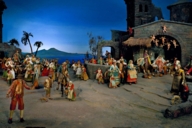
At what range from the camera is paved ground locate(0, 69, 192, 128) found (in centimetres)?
575

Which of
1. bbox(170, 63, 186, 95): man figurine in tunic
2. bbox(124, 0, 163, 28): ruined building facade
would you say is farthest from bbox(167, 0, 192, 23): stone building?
bbox(170, 63, 186, 95): man figurine in tunic

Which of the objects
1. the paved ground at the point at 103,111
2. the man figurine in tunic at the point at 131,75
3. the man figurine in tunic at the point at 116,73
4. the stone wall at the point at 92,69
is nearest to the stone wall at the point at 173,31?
the stone wall at the point at 92,69

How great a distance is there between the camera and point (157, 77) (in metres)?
13.5

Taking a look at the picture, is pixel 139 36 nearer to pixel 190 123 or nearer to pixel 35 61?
pixel 35 61

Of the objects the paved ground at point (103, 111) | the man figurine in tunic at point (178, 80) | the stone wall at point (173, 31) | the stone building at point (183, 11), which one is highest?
the stone building at point (183, 11)

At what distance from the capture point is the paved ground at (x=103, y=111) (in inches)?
226

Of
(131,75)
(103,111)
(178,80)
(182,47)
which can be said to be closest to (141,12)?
(182,47)

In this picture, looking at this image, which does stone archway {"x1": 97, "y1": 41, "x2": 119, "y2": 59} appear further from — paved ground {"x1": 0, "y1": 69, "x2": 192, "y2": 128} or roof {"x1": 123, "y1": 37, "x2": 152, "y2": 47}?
paved ground {"x1": 0, "y1": 69, "x2": 192, "y2": 128}

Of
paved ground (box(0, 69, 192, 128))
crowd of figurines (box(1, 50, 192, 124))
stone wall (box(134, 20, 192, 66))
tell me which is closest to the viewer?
paved ground (box(0, 69, 192, 128))

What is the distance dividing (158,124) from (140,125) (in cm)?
65

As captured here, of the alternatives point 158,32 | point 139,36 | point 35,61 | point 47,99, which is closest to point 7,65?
point 35,61

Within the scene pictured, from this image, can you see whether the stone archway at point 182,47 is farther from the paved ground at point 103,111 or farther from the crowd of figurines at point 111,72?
the paved ground at point 103,111

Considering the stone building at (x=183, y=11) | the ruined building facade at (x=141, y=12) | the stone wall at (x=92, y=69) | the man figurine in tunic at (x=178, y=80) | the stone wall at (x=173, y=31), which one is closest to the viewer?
the man figurine in tunic at (x=178, y=80)

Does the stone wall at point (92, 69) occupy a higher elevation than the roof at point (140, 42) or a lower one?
lower
